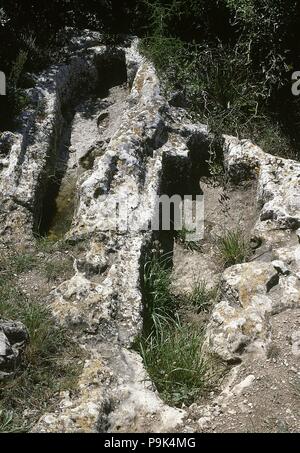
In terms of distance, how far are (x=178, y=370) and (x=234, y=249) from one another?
2002 mm

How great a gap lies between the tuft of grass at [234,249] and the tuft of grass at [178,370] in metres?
1.51

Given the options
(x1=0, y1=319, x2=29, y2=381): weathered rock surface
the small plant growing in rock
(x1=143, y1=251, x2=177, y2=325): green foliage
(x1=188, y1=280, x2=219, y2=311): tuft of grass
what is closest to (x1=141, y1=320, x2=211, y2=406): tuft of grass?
(x1=143, y1=251, x2=177, y2=325): green foliage

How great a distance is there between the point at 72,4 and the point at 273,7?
3.72 m

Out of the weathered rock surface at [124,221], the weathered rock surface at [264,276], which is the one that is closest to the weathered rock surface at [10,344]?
the weathered rock surface at [124,221]

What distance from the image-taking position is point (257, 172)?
731 centimetres

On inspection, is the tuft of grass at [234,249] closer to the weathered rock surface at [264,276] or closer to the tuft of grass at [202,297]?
the weathered rock surface at [264,276]

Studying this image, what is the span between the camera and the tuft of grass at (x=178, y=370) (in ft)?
16.1

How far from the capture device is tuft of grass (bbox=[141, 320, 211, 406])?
4.92m

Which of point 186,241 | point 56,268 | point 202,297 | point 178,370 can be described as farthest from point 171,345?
point 186,241

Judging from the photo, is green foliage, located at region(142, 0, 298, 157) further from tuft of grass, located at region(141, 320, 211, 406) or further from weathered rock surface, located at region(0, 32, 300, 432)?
tuft of grass, located at region(141, 320, 211, 406)

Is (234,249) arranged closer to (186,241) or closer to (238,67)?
(186,241)

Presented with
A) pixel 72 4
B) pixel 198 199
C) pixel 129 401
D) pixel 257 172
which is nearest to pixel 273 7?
pixel 257 172

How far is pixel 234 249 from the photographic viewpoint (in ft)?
21.3

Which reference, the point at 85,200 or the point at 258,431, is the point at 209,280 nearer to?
the point at 85,200
